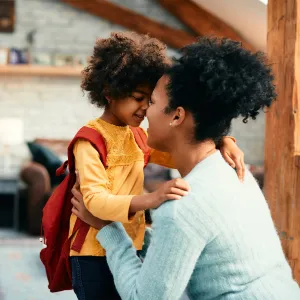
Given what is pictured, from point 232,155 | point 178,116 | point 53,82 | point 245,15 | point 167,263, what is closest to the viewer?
point 167,263

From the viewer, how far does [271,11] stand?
2.45 metres

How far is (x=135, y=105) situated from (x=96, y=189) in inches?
10.4

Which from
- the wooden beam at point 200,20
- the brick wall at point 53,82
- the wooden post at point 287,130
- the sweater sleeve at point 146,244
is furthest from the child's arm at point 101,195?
the brick wall at point 53,82

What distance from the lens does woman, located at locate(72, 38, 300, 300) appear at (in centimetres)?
131

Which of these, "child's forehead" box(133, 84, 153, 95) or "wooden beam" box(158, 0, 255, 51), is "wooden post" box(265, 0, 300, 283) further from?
"wooden beam" box(158, 0, 255, 51)

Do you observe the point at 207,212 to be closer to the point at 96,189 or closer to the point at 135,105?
the point at 96,189

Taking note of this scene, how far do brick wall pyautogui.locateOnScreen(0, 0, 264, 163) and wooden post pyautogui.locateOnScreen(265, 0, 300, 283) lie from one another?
5.01 metres

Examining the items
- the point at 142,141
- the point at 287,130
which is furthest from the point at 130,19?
the point at 142,141

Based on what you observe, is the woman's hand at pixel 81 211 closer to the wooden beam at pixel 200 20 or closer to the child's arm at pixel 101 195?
the child's arm at pixel 101 195

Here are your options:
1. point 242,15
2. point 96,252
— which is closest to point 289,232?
point 96,252

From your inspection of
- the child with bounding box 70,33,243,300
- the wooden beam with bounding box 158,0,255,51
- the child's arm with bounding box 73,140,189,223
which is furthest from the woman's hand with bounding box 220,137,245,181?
the wooden beam with bounding box 158,0,255,51

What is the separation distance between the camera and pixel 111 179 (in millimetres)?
1671

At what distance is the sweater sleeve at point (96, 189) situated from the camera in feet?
4.97

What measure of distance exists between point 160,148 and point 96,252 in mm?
320
